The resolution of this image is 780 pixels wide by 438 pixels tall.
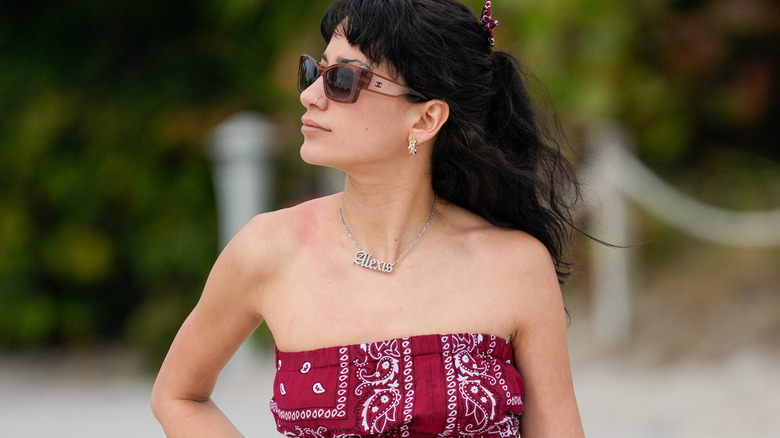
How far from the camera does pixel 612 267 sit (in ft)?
17.3

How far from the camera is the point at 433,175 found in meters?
2.07

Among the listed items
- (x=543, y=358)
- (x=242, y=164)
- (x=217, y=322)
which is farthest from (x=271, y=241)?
(x=242, y=164)

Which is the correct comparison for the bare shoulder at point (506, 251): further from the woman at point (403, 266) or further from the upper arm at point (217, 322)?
the upper arm at point (217, 322)

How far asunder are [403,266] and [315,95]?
0.37m

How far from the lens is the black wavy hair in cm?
187

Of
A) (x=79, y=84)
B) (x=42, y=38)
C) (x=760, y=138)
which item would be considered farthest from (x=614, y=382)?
(x=42, y=38)

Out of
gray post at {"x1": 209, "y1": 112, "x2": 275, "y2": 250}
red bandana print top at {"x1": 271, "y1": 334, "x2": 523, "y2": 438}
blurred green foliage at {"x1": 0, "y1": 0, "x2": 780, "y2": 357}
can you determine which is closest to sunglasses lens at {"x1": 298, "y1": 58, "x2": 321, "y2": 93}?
red bandana print top at {"x1": 271, "y1": 334, "x2": 523, "y2": 438}

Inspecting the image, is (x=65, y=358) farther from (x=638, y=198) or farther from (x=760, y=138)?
(x=760, y=138)

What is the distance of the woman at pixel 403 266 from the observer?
1838 millimetres

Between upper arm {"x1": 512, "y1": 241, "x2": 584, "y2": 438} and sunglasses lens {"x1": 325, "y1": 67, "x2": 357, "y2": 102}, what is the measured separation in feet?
1.58

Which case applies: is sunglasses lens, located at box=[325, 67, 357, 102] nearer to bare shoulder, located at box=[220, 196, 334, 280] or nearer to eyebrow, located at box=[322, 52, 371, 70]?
eyebrow, located at box=[322, 52, 371, 70]

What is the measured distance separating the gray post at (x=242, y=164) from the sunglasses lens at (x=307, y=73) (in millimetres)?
3238

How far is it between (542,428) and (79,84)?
15.3ft

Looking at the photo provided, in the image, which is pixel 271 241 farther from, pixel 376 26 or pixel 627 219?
pixel 627 219
